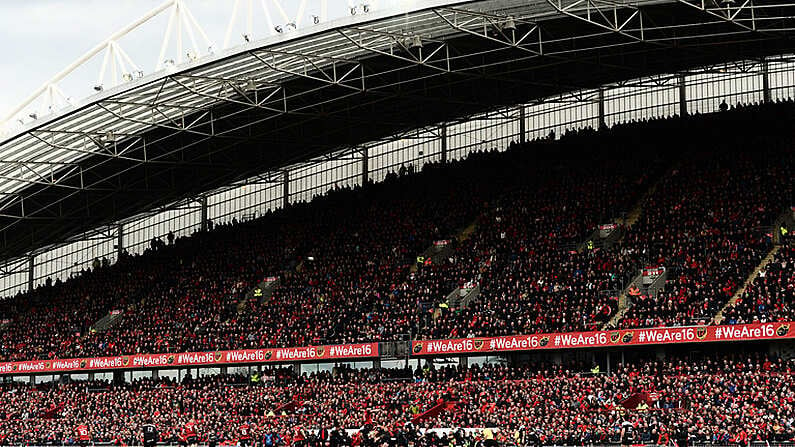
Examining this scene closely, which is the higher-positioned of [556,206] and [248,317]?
[556,206]

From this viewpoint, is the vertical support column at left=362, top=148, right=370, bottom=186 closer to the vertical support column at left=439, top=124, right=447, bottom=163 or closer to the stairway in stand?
the vertical support column at left=439, top=124, right=447, bottom=163

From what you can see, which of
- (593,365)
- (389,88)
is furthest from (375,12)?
(593,365)

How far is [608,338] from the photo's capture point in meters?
46.4

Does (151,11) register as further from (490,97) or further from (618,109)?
(618,109)

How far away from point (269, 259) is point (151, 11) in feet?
67.5

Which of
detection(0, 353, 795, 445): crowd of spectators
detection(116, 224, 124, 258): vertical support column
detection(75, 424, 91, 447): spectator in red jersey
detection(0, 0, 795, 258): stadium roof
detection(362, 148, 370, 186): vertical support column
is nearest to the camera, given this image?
detection(0, 353, 795, 445): crowd of spectators

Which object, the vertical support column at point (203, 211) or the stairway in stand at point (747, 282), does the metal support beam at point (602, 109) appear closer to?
the stairway in stand at point (747, 282)

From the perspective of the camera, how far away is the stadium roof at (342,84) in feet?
152

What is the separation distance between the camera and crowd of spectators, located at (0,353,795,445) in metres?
38.4

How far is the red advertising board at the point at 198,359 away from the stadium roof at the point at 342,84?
915 cm

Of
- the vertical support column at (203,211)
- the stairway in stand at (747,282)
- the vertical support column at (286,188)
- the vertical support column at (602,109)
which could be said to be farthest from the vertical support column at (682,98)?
the vertical support column at (203,211)

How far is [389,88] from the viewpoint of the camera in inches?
2229

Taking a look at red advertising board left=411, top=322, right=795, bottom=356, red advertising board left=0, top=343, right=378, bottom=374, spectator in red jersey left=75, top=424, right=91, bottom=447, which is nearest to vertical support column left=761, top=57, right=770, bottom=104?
red advertising board left=411, top=322, right=795, bottom=356

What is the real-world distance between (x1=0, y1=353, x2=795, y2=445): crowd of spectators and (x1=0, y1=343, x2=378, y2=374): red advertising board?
113 centimetres
